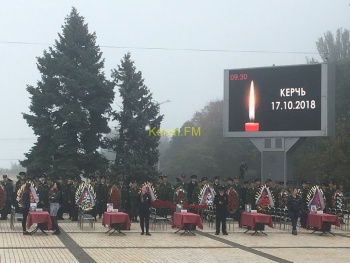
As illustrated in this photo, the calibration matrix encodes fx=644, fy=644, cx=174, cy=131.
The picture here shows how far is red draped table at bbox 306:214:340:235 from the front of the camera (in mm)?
23031

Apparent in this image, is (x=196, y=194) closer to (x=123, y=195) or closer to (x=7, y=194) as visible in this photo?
(x=123, y=195)

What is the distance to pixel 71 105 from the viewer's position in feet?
140

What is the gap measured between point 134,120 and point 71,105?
5831 millimetres

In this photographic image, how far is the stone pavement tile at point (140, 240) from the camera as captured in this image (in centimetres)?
1878

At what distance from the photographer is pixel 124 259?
15703 millimetres

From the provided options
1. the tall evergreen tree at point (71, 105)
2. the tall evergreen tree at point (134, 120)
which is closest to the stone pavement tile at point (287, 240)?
the tall evergreen tree at point (71, 105)

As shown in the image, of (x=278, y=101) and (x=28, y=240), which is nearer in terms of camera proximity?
(x=28, y=240)

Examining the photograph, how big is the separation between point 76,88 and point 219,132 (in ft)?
106

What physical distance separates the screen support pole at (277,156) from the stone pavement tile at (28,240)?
46.5 ft

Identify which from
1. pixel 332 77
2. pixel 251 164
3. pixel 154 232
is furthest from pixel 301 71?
pixel 251 164

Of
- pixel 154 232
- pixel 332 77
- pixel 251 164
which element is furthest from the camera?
pixel 251 164

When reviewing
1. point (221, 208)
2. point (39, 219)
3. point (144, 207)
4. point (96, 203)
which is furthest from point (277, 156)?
point (39, 219)

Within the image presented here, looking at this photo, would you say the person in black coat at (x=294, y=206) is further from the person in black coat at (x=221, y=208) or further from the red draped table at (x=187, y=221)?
the red draped table at (x=187, y=221)

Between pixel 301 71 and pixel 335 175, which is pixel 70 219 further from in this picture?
pixel 335 175
